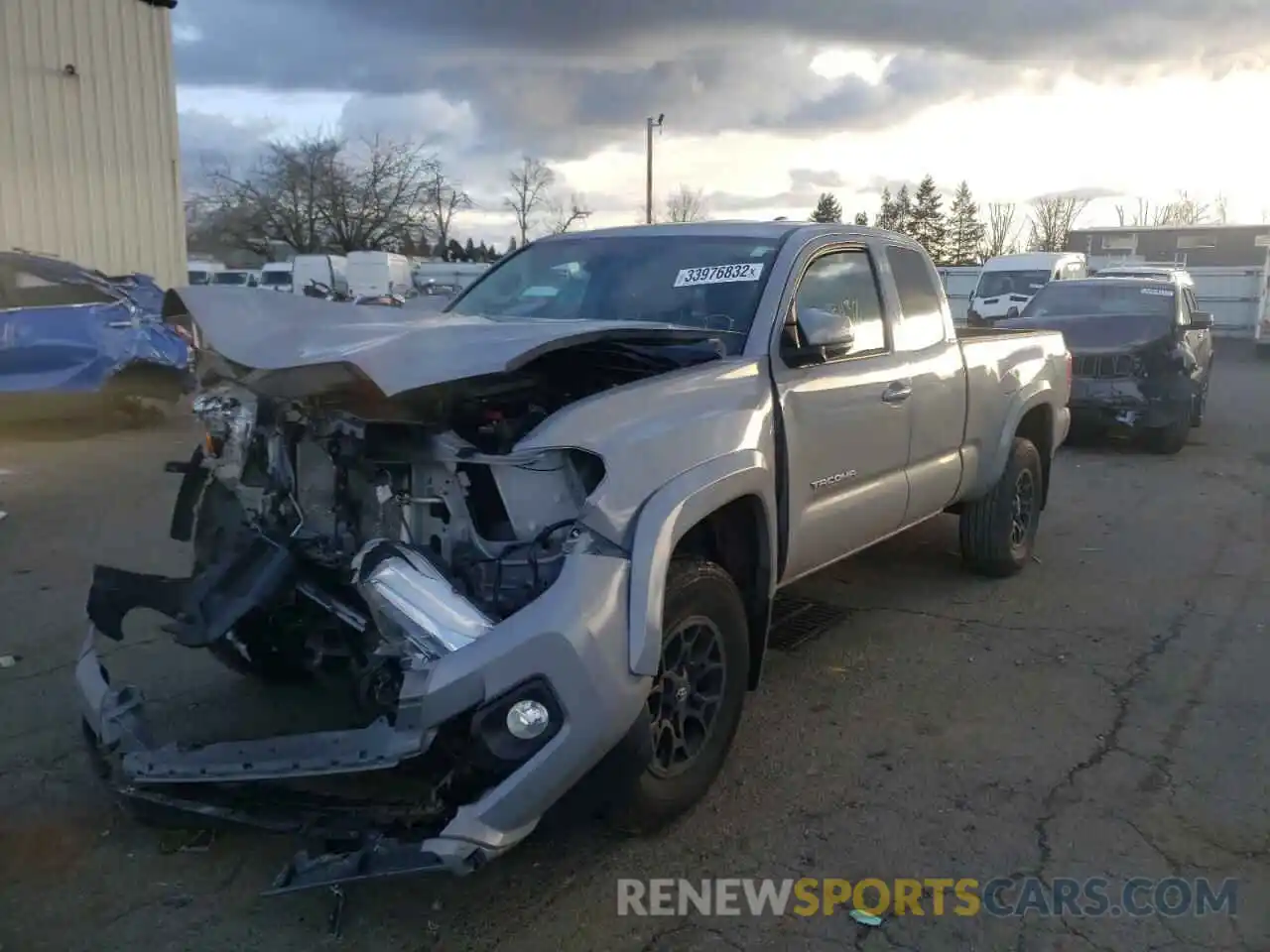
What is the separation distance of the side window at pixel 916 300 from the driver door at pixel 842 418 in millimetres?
179

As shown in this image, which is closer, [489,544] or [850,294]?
[489,544]

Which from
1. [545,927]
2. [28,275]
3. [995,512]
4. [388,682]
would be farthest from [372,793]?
[28,275]

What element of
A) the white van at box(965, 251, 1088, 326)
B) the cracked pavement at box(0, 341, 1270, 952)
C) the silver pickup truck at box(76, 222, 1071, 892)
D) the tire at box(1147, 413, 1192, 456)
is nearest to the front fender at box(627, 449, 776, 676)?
the silver pickup truck at box(76, 222, 1071, 892)

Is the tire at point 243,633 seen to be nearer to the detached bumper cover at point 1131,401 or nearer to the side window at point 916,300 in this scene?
the side window at point 916,300

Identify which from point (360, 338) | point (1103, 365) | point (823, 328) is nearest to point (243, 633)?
point (360, 338)

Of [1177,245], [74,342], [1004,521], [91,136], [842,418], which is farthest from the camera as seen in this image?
[1177,245]

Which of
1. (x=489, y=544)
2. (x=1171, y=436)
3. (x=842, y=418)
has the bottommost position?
(x=1171, y=436)

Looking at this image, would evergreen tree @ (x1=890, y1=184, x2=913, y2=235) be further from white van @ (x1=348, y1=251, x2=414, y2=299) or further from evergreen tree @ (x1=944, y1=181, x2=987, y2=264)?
white van @ (x1=348, y1=251, x2=414, y2=299)

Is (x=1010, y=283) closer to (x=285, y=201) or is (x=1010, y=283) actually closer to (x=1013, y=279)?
(x=1013, y=279)

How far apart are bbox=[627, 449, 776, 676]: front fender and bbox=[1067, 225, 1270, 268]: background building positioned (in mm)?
31890

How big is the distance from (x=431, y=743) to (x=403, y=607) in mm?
398

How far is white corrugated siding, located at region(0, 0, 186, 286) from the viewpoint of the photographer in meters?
13.7

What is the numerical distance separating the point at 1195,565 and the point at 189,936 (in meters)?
6.46

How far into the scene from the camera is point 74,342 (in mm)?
11039
